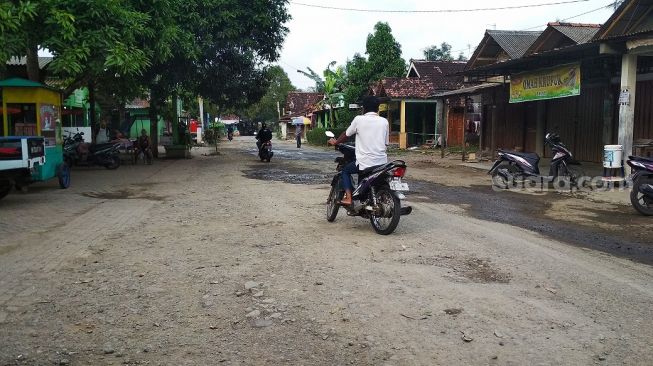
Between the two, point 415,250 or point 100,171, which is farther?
point 100,171

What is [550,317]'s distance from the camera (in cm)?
411

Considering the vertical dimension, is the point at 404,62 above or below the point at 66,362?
above

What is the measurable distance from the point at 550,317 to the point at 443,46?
182ft

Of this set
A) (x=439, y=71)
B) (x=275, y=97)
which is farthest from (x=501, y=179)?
(x=275, y=97)

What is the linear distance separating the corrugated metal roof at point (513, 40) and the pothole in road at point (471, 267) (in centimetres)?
1804

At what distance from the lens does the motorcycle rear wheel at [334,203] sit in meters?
7.67

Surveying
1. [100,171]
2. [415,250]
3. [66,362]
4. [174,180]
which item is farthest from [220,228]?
[100,171]

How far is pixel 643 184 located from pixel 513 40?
15.3m

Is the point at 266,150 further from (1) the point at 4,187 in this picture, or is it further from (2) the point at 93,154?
(1) the point at 4,187

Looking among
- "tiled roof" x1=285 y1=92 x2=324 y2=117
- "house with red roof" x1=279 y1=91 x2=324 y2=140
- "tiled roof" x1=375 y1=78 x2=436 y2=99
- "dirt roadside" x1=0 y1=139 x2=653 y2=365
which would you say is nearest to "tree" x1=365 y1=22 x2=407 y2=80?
"tiled roof" x1=375 y1=78 x2=436 y2=99

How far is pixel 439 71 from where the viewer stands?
107 feet

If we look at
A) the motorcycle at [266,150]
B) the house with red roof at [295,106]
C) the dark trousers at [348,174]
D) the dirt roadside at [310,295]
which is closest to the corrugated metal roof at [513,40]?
the motorcycle at [266,150]

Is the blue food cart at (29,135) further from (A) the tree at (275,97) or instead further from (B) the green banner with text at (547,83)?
(A) the tree at (275,97)

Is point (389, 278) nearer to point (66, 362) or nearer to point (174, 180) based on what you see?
point (66, 362)
